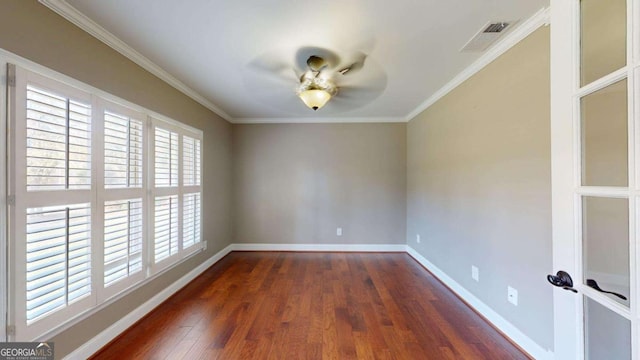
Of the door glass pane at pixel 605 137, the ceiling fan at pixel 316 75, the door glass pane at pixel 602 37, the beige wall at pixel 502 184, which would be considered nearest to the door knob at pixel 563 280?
the door glass pane at pixel 605 137

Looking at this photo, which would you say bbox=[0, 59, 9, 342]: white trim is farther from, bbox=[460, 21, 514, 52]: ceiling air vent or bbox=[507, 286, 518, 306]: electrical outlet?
bbox=[507, 286, 518, 306]: electrical outlet

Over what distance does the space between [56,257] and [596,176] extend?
9.10ft

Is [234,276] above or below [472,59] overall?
below

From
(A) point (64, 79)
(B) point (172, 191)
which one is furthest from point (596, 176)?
(B) point (172, 191)

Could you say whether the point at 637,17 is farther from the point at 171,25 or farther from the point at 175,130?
the point at 175,130

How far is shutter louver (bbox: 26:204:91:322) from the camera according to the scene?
1.49 metres

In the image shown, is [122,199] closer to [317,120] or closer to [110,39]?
[110,39]

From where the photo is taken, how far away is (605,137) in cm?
85

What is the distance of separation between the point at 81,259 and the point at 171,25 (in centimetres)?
181

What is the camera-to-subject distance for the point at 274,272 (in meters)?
3.60

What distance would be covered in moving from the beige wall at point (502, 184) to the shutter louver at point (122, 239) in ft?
10.8

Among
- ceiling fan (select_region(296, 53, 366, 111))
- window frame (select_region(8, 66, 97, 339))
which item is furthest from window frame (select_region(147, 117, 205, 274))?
ceiling fan (select_region(296, 53, 366, 111))

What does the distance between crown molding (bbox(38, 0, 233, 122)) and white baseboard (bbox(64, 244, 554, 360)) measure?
230 cm

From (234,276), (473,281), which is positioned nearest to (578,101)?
(473,281)
